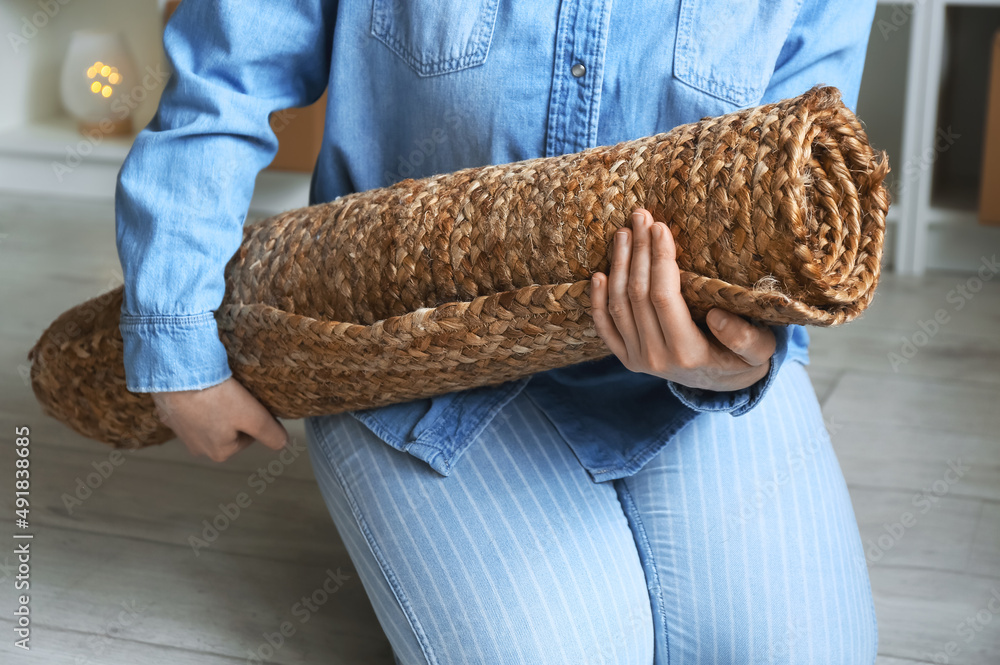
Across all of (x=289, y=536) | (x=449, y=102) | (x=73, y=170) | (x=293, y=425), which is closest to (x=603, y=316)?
(x=449, y=102)

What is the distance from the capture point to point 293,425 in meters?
1.44

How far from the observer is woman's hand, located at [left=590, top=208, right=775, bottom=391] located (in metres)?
0.60

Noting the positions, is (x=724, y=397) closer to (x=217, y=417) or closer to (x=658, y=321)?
(x=658, y=321)

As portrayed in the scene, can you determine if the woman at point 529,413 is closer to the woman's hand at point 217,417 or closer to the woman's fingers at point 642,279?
the woman's hand at point 217,417

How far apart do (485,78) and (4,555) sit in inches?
29.3

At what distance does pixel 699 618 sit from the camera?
0.79 m

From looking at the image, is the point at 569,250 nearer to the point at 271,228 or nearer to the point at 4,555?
the point at 271,228

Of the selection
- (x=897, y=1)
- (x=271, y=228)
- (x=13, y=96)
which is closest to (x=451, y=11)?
(x=271, y=228)

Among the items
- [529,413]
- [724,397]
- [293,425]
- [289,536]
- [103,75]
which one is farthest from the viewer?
[103,75]

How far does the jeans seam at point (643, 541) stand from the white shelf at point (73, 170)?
69.2 inches

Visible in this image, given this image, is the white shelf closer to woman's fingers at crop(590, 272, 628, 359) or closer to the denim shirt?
Result: the denim shirt

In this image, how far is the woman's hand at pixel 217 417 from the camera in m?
0.83

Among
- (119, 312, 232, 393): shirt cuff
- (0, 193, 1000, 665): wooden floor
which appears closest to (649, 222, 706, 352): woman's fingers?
(119, 312, 232, 393): shirt cuff

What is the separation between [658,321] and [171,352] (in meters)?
0.41
